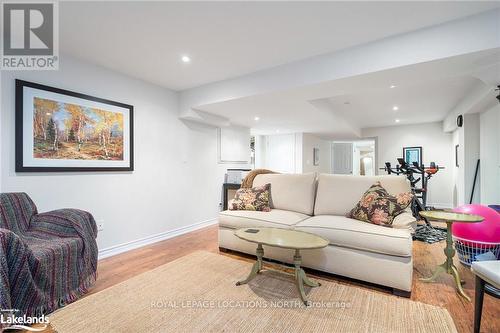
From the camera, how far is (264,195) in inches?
125

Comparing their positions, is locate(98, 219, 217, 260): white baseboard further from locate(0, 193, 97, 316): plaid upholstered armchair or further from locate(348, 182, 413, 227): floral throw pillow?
locate(348, 182, 413, 227): floral throw pillow

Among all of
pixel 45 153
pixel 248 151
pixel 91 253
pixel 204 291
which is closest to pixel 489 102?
pixel 248 151

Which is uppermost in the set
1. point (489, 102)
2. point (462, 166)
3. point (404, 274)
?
point (489, 102)

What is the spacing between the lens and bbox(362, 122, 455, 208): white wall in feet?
20.8

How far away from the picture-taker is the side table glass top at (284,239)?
5.98 feet

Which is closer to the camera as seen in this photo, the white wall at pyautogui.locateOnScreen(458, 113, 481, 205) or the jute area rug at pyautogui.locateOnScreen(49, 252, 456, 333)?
the jute area rug at pyautogui.locateOnScreen(49, 252, 456, 333)

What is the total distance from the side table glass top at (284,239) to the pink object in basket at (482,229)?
141cm

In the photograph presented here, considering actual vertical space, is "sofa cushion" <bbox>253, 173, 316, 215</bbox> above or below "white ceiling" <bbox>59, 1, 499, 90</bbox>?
below

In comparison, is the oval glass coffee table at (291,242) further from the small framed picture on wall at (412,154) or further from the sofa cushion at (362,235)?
the small framed picture on wall at (412,154)

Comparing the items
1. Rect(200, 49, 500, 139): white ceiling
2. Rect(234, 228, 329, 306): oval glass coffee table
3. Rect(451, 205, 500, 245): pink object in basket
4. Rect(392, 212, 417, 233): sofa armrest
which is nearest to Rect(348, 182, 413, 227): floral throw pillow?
Rect(392, 212, 417, 233): sofa armrest

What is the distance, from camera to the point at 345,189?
289 centimetres

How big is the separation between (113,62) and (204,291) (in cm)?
264

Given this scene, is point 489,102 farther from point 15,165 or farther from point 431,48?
point 15,165

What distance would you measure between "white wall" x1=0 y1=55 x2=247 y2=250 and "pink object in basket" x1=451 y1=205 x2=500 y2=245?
3.53 m
